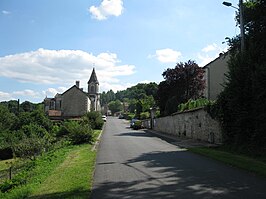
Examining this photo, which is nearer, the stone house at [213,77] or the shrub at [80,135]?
the shrub at [80,135]

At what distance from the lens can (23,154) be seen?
22578mm

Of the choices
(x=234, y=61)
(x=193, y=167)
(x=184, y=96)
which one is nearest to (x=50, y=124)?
(x=184, y=96)

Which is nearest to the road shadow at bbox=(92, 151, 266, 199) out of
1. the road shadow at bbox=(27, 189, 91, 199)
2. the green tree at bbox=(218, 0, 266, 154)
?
the road shadow at bbox=(27, 189, 91, 199)

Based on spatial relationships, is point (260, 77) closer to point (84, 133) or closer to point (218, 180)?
point (218, 180)

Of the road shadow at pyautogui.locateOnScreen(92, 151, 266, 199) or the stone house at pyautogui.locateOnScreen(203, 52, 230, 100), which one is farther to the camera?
the stone house at pyautogui.locateOnScreen(203, 52, 230, 100)

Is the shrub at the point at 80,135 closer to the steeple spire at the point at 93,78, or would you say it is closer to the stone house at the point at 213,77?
the stone house at the point at 213,77

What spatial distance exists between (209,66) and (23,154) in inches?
1230

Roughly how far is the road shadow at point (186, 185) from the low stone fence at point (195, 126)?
11.2m

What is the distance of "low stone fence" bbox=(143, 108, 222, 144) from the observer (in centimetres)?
2380

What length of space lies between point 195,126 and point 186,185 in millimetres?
19972

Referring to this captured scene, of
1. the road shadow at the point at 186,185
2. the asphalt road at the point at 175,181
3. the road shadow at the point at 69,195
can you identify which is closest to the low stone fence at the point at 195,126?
the asphalt road at the point at 175,181

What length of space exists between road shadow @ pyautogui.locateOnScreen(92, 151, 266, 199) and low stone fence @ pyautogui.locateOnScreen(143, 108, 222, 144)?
36.7 ft

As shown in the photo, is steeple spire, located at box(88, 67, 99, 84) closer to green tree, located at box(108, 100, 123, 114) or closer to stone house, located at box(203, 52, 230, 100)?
green tree, located at box(108, 100, 123, 114)

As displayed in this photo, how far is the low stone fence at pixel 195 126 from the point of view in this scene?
2380 cm
